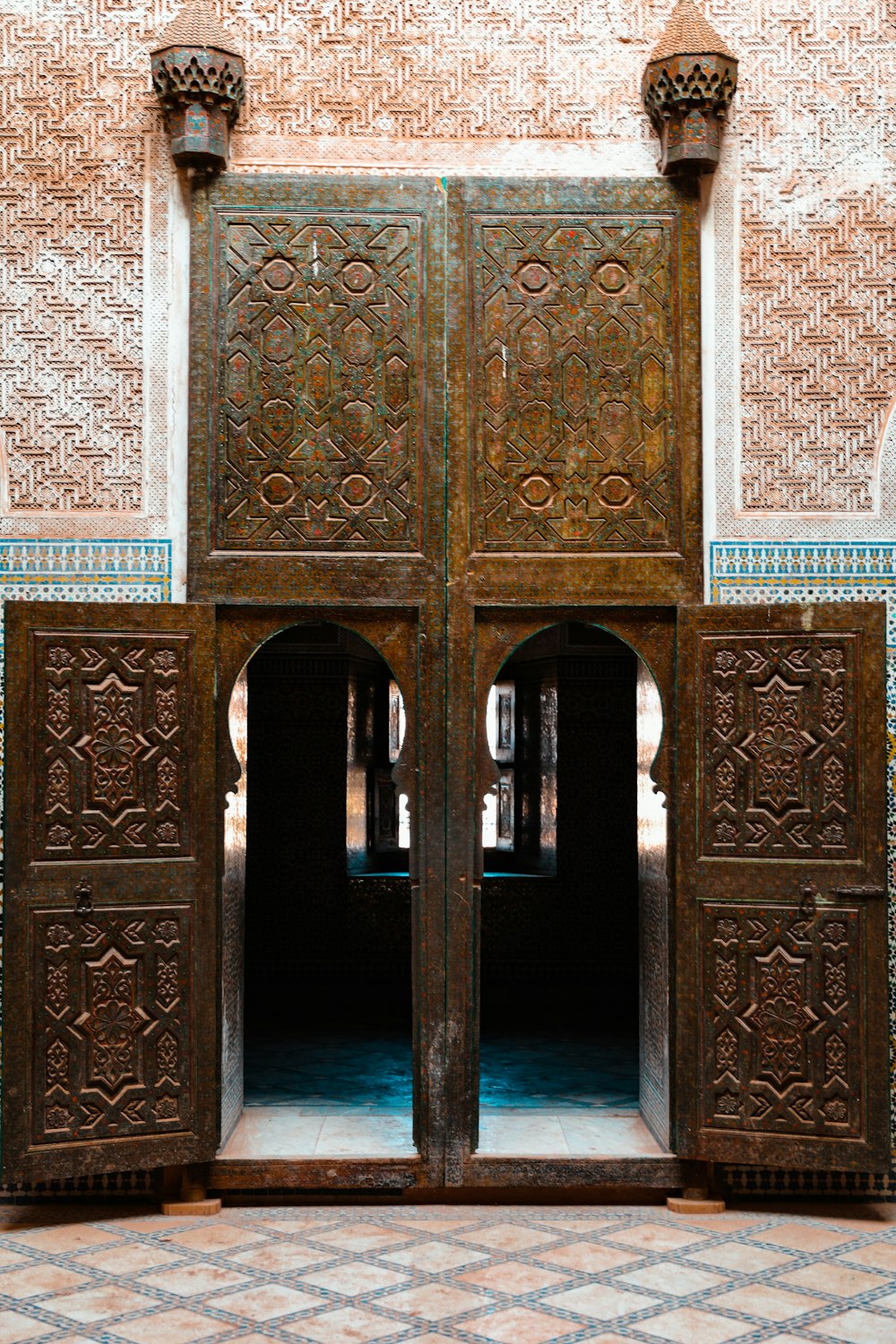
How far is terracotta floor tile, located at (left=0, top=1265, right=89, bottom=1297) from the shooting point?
3.79m

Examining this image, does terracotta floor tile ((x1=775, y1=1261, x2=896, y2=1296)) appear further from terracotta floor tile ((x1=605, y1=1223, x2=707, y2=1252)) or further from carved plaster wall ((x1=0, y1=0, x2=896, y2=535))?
carved plaster wall ((x1=0, y1=0, x2=896, y2=535))

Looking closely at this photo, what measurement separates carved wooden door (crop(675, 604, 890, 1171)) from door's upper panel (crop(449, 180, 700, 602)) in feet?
1.36

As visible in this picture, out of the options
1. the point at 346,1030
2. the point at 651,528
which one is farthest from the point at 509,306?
the point at 346,1030

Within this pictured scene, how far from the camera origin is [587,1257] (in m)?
4.04

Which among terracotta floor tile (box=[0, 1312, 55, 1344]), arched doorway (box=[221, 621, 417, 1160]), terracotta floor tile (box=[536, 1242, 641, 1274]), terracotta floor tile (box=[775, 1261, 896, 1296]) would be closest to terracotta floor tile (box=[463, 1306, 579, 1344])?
terracotta floor tile (box=[536, 1242, 641, 1274])

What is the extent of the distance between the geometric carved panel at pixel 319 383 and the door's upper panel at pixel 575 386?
183mm

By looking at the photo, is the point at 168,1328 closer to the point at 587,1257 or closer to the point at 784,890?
the point at 587,1257

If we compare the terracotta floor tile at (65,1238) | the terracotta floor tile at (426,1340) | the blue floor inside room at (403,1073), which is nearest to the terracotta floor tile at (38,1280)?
the terracotta floor tile at (65,1238)

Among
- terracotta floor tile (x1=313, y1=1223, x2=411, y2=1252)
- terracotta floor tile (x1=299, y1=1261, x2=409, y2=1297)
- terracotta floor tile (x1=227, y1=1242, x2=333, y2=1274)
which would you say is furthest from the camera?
terracotta floor tile (x1=313, y1=1223, x2=411, y2=1252)

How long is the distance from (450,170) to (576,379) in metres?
0.86

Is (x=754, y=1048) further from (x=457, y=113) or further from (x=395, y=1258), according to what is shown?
(x=457, y=113)

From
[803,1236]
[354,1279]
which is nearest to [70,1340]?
[354,1279]

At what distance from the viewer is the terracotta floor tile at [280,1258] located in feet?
12.9

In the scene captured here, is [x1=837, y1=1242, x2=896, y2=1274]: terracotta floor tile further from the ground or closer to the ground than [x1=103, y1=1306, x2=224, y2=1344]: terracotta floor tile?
closer to the ground
